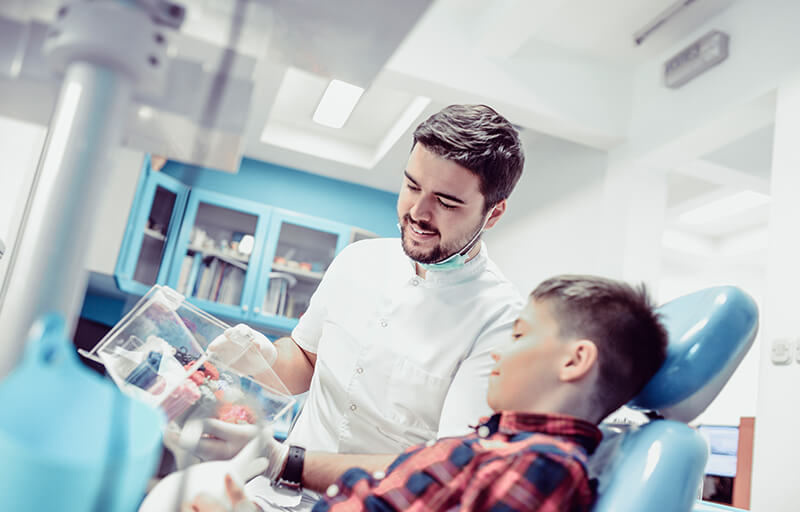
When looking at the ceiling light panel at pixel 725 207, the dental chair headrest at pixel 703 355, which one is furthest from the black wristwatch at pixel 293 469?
the ceiling light panel at pixel 725 207

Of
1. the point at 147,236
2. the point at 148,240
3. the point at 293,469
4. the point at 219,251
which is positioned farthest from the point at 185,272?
the point at 293,469

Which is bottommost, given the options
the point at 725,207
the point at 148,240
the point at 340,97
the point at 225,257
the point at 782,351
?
the point at 148,240

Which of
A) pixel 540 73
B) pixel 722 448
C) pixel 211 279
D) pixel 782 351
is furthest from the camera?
pixel 211 279

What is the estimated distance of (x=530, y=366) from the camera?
997mm

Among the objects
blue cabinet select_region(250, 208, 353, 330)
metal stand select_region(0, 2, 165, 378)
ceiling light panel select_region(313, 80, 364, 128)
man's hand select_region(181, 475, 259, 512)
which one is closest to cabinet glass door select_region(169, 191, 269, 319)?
blue cabinet select_region(250, 208, 353, 330)

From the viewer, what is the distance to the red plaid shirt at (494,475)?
2.56 feet

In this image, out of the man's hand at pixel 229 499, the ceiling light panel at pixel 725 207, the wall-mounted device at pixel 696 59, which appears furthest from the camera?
the ceiling light panel at pixel 725 207

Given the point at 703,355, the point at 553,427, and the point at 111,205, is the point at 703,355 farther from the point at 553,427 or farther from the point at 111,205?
the point at 111,205

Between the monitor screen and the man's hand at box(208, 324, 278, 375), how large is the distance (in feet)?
9.34

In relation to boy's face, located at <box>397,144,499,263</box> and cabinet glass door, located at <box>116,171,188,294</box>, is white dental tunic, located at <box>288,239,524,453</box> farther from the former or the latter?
cabinet glass door, located at <box>116,171,188,294</box>

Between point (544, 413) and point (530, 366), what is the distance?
0.08 metres

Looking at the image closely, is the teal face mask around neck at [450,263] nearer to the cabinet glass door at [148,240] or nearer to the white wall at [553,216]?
the cabinet glass door at [148,240]

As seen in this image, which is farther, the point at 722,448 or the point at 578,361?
the point at 722,448

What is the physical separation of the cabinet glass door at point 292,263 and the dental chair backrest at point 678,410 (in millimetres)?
3913
